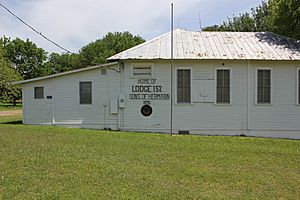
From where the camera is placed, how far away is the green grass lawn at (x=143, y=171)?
Result: 19.6 ft

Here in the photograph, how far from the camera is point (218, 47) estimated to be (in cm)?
1714

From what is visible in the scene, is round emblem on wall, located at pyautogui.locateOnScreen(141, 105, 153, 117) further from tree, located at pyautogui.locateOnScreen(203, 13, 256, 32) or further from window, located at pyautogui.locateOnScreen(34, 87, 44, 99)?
tree, located at pyautogui.locateOnScreen(203, 13, 256, 32)

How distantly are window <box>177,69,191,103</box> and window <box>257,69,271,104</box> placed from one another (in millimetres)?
3218

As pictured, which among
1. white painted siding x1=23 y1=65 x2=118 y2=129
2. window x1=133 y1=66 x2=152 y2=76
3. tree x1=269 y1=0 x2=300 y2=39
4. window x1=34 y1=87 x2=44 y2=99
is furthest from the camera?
tree x1=269 y1=0 x2=300 y2=39

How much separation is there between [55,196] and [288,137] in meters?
13.2

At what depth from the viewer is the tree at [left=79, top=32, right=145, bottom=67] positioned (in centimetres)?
5566

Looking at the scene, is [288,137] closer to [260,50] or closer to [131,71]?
[260,50]

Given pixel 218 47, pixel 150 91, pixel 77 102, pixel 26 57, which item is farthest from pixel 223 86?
pixel 26 57

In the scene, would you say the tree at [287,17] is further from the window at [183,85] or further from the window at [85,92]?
the window at [85,92]

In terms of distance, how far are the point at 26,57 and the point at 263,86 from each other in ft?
196

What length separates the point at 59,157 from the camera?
862 cm

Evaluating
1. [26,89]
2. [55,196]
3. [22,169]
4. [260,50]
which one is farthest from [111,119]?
[55,196]

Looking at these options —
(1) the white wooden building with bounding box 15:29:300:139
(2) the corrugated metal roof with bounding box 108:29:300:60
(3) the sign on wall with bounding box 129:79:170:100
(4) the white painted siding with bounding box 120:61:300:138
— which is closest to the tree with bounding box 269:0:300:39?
(2) the corrugated metal roof with bounding box 108:29:300:60

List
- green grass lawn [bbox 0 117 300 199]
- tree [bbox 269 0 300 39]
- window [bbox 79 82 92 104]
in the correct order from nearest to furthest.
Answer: green grass lawn [bbox 0 117 300 199]
window [bbox 79 82 92 104]
tree [bbox 269 0 300 39]
